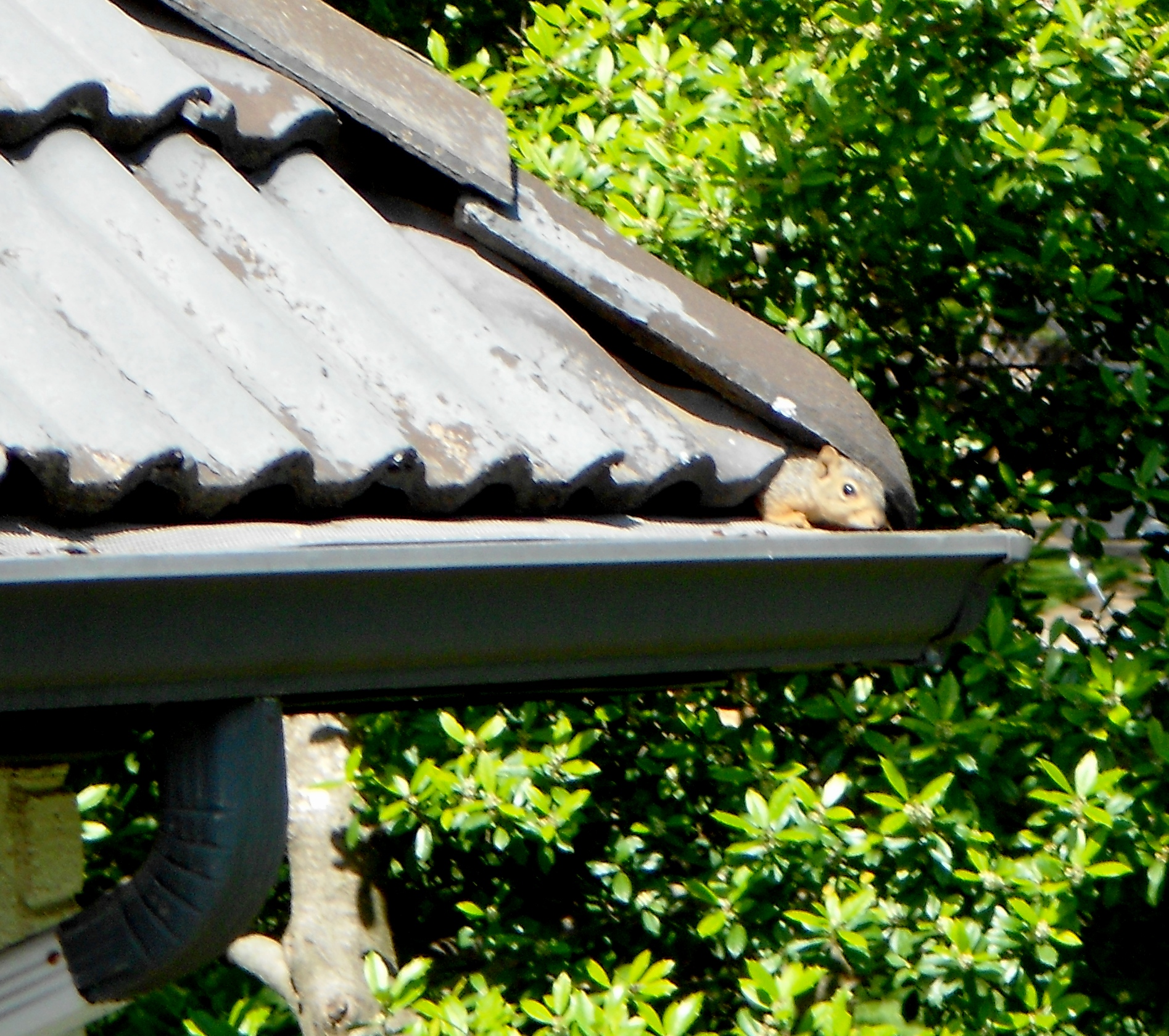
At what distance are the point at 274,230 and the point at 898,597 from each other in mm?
909

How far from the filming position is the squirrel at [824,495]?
5.67ft

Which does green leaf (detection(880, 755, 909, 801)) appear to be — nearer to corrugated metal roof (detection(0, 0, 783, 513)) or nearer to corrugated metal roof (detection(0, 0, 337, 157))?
corrugated metal roof (detection(0, 0, 783, 513))

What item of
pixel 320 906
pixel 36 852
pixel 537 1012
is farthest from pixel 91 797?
pixel 36 852

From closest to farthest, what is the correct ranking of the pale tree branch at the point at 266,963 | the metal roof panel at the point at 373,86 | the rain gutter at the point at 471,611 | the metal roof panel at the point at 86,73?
the rain gutter at the point at 471,611 → the metal roof panel at the point at 86,73 → the metal roof panel at the point at 373,86 → the pale tree branch at the point at 266,963

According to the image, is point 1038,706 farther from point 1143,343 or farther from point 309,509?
point 309,509

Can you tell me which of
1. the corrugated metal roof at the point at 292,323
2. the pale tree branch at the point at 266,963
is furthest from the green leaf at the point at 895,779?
the pale tree branch at the point at 266,963

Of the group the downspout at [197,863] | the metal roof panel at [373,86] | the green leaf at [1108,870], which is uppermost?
the metal roof panel at [373,86]

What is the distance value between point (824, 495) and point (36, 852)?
3.63 feet

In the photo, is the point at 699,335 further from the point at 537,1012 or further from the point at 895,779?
the point at 537,1012

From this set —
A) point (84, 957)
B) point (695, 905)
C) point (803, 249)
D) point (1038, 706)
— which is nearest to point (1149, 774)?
point (1038, 706)

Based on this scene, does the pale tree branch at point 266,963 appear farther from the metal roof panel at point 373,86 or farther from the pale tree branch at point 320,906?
the metal roof panel at point 373,86

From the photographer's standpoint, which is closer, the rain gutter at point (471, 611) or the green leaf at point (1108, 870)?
the rain gutter at point (471, 611)

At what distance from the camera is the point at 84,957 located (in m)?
1.35

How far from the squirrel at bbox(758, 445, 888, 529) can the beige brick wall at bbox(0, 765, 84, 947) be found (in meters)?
1.01
